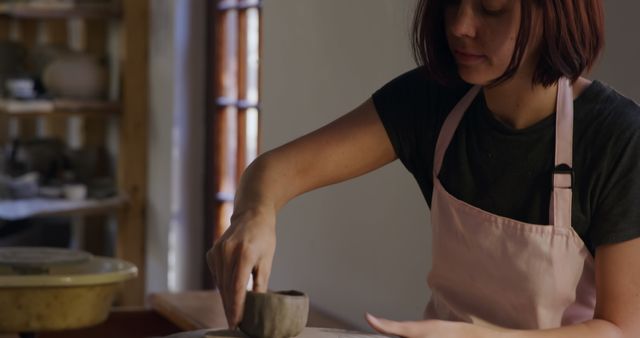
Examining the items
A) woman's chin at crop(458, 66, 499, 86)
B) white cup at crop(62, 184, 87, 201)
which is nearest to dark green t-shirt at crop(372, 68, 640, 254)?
woman's chin at crop(458, 66, 499, 86)

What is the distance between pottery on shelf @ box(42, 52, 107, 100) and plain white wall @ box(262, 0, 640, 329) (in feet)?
5.09

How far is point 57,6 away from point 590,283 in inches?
133

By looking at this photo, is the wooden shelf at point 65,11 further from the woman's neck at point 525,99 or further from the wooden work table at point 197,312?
the woman's neck at point 525,99

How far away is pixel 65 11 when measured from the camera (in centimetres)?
450

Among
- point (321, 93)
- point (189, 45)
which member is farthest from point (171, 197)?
point (321, 93)

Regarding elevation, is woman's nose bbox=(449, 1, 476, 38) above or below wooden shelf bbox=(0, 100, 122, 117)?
above

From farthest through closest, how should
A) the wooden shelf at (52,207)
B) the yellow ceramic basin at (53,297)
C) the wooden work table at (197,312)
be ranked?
the wooden shelf at (52,207) < the wooden work table at (197,312) < the yellow ceramic basin at (53,297)

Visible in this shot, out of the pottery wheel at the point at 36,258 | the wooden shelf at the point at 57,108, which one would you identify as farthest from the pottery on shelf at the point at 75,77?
the pottery wheel at the point at 36,258

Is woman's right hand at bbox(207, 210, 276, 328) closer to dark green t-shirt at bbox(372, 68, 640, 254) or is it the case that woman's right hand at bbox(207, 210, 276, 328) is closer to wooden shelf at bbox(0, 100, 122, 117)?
dark green t-shirt at bbox(372, 68, 640, 254)

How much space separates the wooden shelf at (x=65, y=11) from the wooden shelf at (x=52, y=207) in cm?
78

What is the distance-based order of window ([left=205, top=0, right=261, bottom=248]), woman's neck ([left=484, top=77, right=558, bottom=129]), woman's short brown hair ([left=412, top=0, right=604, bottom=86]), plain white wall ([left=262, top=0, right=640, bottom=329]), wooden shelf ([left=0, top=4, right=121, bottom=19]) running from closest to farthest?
woman's short brown hair ([left=412, top=0, right=604, bottom=86]) < woman's neck ([left=484, top=77, right=558, bottom=129]) < plain white wall ([left=262, top=0, right=640, bottom=329]) < window ([left=205, top=0, right=261, bottom=248]) < wooden shelf ([left=0, top=4, right=121, bottom=19])

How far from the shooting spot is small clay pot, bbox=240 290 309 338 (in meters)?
1.44

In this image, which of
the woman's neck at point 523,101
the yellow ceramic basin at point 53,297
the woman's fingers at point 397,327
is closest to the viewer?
the woman's fingers at point 397,327

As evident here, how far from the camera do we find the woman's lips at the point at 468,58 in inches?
60.1
